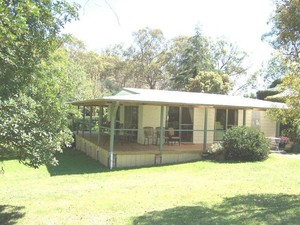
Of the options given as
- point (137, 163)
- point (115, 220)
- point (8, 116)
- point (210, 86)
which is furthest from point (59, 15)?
point (210, 86)

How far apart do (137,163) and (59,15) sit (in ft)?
31.0

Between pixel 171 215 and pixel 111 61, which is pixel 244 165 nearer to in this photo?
pixel 171 215

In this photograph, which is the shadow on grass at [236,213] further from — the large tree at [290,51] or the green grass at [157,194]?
the large tree at [290,51]

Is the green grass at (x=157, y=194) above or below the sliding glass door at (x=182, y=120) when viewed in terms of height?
below

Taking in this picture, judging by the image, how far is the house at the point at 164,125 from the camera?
15.2 metres

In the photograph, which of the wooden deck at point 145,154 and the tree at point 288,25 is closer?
the tree at point 288,25

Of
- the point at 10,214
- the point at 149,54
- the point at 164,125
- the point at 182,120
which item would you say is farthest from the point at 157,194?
the point at 149,54

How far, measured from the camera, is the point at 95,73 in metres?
47.6

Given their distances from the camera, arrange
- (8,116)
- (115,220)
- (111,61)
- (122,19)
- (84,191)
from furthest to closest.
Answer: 1. (111,61)
2. (84,191)
3. (115,220)
4. (8,116)
5. (122,19)

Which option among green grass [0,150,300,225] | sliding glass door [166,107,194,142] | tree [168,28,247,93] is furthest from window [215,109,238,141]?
tree [168,28,247,93]

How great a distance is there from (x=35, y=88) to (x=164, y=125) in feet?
40.0

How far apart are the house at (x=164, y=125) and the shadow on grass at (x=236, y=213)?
6.92m

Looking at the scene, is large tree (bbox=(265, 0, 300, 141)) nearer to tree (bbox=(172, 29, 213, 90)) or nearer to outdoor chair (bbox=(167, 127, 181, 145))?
outdoor chair (bbox=(167, 127, 181, 145))

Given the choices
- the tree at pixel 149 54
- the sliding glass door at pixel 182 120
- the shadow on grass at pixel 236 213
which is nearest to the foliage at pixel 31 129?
the shadow on grass at pixel 236 213
